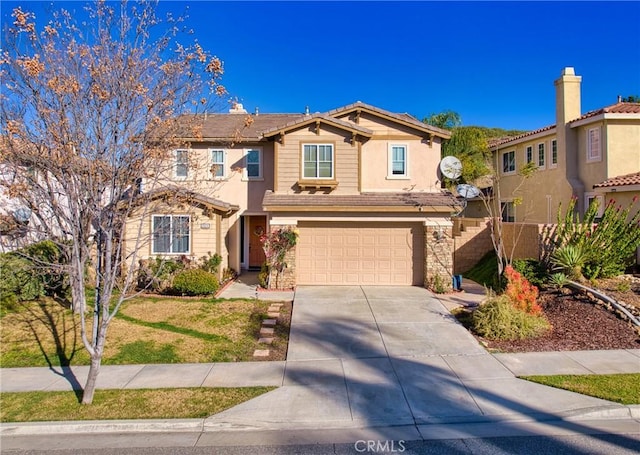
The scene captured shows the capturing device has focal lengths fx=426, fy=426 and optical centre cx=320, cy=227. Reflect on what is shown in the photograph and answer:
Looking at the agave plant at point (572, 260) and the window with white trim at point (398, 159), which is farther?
the window with white trim at point (398, 159)

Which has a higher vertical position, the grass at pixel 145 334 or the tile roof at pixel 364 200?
the tile roof at pixel 364 200

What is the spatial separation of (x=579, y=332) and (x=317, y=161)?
939 cm

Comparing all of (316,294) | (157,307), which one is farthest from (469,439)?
(157,307)

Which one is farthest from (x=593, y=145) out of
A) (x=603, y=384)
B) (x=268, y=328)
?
(x=268, y=328)

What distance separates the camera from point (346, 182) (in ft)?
50.0

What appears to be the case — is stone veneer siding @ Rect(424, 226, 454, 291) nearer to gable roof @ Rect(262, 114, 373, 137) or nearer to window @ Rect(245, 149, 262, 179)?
gable roof @ Rect(262, 114, 373, 137)

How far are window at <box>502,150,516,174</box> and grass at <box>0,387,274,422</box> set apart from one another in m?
22.6

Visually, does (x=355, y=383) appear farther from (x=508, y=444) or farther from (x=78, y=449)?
(x=78, y=449)

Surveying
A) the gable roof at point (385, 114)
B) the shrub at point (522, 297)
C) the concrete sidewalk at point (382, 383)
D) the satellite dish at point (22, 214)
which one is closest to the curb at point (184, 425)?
the concrete sidewalk at point (382, 383)

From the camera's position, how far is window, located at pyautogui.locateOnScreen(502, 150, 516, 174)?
25.0 m

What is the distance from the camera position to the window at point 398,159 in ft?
51.8

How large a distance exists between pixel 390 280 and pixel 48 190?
432 inches

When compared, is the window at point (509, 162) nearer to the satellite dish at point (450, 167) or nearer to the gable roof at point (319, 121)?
the satellite dish at point (450, 167)

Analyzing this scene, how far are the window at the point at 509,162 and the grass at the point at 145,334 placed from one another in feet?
62.7
